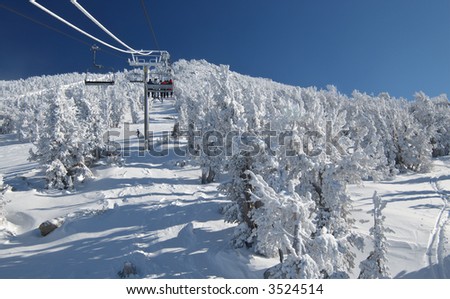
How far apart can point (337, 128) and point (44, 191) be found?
29301mm

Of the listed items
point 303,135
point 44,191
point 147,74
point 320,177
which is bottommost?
point 44,191

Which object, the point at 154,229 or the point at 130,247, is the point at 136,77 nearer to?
the point at 154,229

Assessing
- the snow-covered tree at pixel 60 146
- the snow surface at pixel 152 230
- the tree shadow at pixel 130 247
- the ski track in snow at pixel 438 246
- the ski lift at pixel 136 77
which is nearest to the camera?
the ski track in snow at pixel 438 246

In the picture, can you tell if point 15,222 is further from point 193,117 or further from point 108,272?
point 193,117

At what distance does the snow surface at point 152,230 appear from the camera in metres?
17.5

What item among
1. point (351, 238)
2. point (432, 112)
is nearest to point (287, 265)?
point (351, 238)

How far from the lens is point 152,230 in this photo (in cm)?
2242

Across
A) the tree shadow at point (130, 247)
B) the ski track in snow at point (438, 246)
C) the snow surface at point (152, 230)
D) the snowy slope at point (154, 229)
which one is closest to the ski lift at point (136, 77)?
the snowy slope at point (154, 229)

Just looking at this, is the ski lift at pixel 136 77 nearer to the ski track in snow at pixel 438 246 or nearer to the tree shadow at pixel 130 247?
the tree shadow at pixel 130 247

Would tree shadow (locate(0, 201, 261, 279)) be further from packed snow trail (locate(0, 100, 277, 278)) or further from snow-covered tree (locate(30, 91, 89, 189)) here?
snow-covered tree (locate(30, 91, 89, 189))

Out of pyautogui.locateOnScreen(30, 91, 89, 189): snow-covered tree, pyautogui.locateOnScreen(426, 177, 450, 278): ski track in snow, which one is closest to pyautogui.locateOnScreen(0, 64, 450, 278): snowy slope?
pyautogui.locateOnScreen(426, 177, 450, 278): ski track in snow

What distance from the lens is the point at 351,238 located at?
1499 centimetres

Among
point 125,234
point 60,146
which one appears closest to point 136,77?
point 60,146

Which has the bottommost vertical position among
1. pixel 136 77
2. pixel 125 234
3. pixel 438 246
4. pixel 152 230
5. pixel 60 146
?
pixel 438 246
